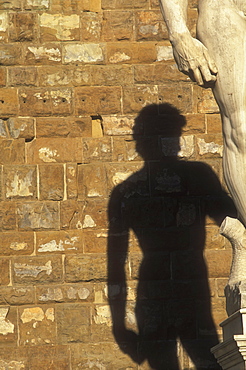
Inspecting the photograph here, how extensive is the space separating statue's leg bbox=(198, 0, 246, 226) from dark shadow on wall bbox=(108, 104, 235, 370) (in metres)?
1.56

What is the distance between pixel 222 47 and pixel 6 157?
86.8 inches

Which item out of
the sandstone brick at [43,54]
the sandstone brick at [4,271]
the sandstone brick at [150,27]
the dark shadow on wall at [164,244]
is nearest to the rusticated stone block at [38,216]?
the sandstone brick at [4,271]

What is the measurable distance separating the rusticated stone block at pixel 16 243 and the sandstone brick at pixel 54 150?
54 cm

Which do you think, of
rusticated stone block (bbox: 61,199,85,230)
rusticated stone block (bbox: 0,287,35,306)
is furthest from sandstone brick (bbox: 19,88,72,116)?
rusticated stone block (bbox: 0,287,35,306)

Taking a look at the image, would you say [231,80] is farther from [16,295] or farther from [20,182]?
[16,295]

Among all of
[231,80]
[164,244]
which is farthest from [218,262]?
[231,80]

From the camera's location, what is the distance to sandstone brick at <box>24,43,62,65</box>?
20.4 feet

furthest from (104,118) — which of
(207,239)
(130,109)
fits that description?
(207,239)

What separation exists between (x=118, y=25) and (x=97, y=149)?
36.5 inches

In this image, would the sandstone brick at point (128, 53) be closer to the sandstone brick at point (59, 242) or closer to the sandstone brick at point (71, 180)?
the sandstone brick at point (71, 180)

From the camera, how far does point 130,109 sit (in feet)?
20.3

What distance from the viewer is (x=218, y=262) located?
591 cm

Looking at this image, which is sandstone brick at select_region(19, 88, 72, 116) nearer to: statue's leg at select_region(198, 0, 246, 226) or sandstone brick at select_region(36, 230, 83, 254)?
sandstone brick at select_region(36, 230, 83, 254)

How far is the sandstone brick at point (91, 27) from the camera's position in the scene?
627cm
